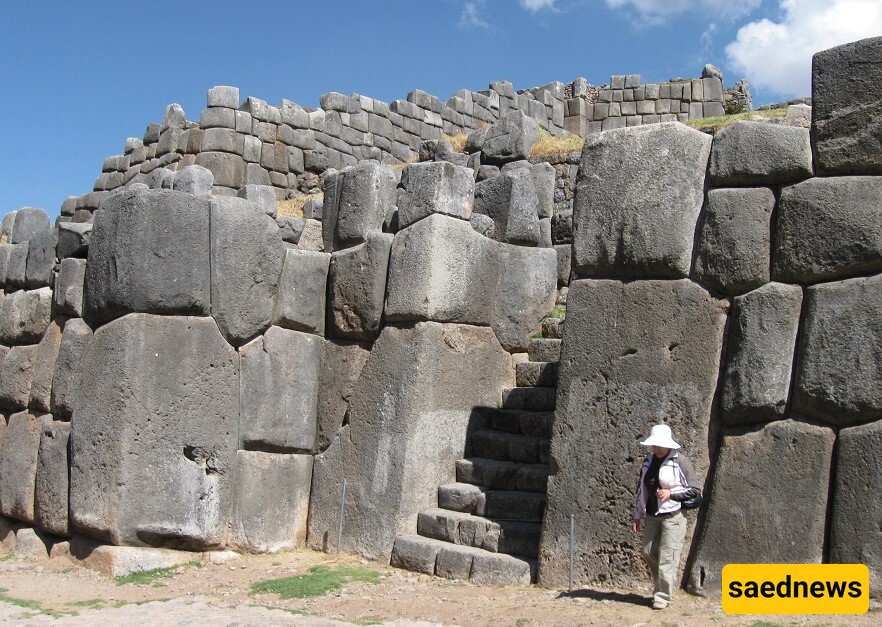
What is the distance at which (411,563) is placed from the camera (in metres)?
7.09

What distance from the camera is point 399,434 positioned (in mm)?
7469

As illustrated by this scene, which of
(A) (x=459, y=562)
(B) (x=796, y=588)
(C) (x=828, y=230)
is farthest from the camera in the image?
(A) (x=459, y=562)

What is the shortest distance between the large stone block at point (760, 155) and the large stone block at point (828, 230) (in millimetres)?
118

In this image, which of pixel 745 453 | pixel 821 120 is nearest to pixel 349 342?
pixel 745 453

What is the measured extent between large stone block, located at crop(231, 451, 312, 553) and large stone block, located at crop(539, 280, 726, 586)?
245 centimetres

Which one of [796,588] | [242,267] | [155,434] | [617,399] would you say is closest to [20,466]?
[155,434]

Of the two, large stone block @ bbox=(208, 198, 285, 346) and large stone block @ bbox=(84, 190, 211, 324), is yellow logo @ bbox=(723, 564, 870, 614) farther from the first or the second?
large stone block @ bbox=(84, 190, 211, 324)

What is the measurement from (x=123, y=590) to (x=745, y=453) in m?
4.30

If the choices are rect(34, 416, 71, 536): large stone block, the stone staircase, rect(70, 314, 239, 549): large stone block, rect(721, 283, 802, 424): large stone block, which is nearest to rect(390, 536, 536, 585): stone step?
the stone staircase

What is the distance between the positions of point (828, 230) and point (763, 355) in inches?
31.3

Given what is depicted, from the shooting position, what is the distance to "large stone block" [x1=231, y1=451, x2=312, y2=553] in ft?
25.5

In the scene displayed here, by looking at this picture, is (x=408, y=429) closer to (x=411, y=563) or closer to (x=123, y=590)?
(x=411, y=563)

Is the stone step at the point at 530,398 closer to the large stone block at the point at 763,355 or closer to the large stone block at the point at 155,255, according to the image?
the large stone block at the point at 763,355

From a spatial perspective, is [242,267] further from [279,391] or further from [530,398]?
[530,398]
